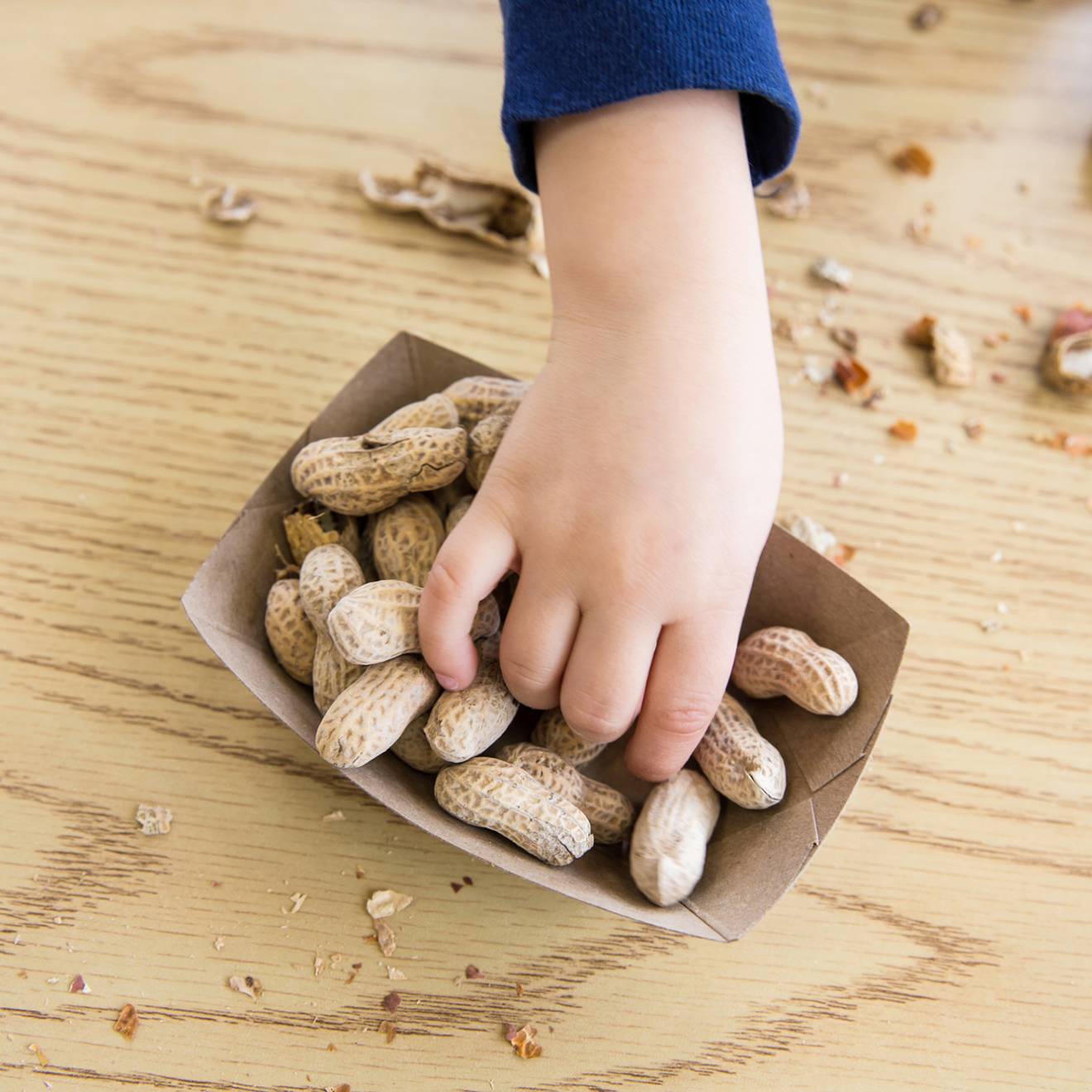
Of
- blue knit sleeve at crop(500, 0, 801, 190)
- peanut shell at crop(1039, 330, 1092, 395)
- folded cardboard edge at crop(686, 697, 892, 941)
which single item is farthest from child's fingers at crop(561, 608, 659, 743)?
peanut shell at crop(1039, 330, 1092, 395)

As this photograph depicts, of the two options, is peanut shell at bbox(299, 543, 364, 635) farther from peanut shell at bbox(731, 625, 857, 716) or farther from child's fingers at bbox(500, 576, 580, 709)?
peanut shell at bbox(731, 625, 857, 716)

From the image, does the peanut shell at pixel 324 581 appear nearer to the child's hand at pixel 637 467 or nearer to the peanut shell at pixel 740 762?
the child's hand at pixel 637 467

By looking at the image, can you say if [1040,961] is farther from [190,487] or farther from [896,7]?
[896,7]

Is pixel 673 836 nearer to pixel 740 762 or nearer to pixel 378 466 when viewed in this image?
pixel 740 762

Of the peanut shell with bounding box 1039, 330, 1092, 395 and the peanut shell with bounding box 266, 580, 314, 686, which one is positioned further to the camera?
the peanut shell with bounding box 1039, 330, 1092, 395

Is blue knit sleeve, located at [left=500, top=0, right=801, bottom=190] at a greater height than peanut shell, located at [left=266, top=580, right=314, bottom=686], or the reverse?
blue knit sleeve, located at [left=500, top=0, right=801, bottom=190]

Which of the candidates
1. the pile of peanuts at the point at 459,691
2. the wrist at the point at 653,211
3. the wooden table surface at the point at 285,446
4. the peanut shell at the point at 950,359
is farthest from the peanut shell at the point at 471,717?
the peanut shell at the point at 950,359

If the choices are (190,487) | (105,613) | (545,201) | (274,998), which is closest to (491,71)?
(545,201)
